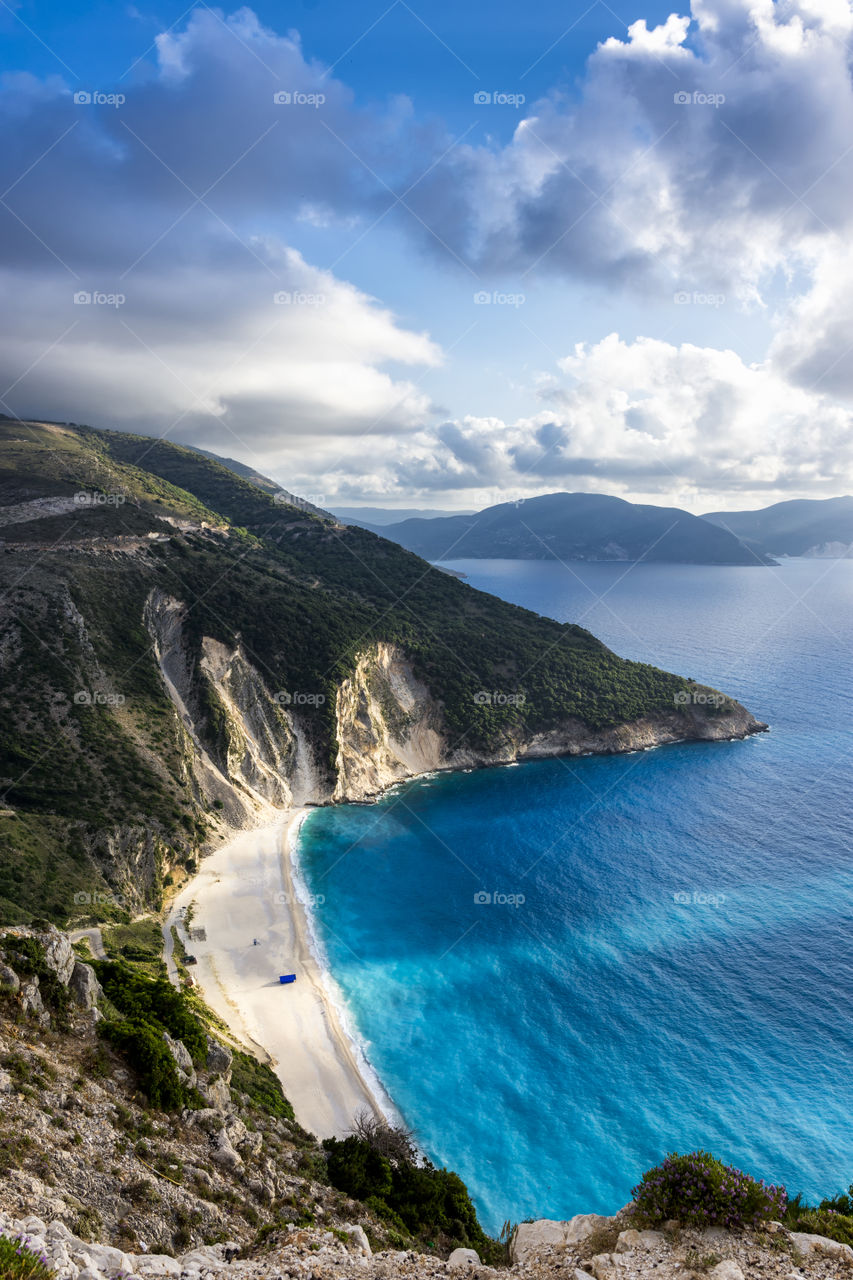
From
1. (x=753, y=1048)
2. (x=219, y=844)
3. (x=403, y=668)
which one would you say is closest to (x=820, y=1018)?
(x=753, y=1048)

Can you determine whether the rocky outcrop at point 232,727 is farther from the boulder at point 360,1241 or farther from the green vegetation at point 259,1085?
the boulder at point 360,1241

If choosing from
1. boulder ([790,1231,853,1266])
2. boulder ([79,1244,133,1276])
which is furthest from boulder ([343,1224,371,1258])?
boulder ([790,1231,853,1266])

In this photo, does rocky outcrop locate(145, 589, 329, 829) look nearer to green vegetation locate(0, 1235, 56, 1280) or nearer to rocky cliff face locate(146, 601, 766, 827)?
rocky cliff face locate(146, 601, 766, 827)

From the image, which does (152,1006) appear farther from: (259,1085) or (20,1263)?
(20,1263)

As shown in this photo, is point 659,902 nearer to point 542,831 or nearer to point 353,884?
point 542,831

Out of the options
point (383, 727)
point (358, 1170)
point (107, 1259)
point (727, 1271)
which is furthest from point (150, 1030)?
point (383, 727)

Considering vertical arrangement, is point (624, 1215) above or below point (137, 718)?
below
